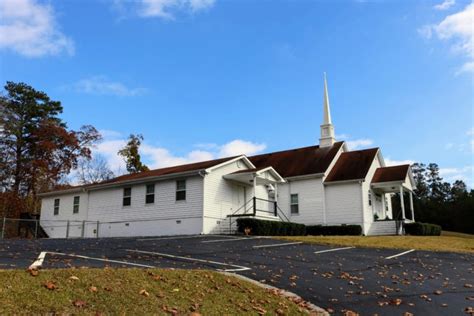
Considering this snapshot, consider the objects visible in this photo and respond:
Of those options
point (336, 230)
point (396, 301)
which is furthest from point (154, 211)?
point (396, 301)

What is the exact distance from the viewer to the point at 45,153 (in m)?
40.2

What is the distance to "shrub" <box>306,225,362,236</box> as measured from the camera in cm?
2630

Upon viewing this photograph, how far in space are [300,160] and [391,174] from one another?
6131 millimetres

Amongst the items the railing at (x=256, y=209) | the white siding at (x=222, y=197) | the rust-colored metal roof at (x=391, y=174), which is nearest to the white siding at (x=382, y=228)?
the rust-colored metal roof at (x=391, y=174)

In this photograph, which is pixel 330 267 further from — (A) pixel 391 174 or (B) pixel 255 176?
(A) pixel 391 174

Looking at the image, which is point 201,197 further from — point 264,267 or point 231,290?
point 231,290

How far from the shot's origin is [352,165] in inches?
1147

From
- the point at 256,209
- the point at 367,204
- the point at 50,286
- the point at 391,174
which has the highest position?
the point at 391,174

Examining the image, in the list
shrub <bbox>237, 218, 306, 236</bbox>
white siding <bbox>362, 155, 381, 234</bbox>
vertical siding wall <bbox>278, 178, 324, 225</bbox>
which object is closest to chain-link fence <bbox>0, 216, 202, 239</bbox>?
shrub <bbox>237, 218, 306, 236</bbox>

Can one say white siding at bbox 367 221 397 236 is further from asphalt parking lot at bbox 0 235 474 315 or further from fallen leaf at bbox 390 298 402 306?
fallen leaf at bbox 390 298 402 306

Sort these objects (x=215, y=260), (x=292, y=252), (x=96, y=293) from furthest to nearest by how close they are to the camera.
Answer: (x=292, y=252) < (x=215, y=260) < (x=96, y=293)

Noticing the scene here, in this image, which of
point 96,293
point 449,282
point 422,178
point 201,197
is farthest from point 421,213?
point 96,293

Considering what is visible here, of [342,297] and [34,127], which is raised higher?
[34,127]

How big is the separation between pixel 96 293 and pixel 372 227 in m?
24.3
